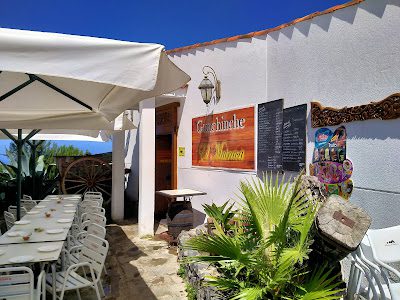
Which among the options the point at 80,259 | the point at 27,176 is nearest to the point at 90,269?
the point at 80,259

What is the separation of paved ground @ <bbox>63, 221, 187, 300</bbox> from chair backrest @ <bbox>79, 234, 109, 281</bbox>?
0.66 meters

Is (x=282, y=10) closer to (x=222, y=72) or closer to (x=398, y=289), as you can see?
(x=222, y=72)

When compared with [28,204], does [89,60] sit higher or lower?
higher

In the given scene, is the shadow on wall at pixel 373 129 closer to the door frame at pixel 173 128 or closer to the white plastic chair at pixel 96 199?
the door frame at pixel 173 128

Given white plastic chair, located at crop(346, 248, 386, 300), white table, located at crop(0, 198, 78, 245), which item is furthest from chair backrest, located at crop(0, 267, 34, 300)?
white plastic chair, located at crop(346, 248, 386, 300)

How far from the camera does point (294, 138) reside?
4.52 metres

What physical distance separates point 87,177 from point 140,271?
500 centimetres

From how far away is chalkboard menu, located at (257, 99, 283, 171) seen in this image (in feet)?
15.8

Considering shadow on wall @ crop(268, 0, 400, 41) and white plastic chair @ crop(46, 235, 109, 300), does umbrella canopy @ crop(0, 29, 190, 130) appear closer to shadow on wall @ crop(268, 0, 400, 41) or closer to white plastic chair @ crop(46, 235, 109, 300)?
white plastic chair @ crop(46, 235, 109, 300)

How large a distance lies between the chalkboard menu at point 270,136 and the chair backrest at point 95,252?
8.47 feet

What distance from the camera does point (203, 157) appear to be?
680cm

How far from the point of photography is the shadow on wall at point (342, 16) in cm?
343

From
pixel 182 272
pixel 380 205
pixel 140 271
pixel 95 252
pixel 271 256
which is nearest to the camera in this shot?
pixel 271 256

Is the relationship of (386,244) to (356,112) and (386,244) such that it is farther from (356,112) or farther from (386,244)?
(356,112)
